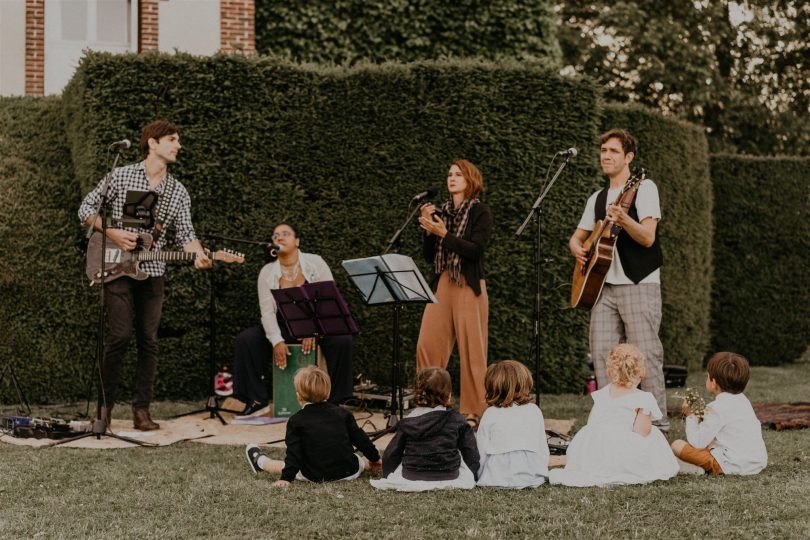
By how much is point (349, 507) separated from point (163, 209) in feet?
Answer: 12.1

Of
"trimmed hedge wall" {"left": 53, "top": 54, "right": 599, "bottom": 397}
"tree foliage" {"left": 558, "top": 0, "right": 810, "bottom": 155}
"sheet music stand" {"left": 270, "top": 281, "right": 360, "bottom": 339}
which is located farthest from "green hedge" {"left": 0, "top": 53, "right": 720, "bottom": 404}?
"tree foliage" {"left": 558, "top": 0, "right": 810, "bottom": 155}

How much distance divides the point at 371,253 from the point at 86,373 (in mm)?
3033

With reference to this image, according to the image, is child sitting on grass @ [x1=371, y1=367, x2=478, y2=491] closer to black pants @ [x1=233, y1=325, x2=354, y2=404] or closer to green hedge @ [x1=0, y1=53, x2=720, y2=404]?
black pants @ [x1=233, y1=325, x2=354, y2=404]

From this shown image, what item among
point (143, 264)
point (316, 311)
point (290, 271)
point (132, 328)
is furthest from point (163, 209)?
point (316, 311)

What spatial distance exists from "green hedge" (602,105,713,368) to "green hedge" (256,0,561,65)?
194 cm

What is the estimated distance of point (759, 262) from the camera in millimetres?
13883

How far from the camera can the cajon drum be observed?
8562mm

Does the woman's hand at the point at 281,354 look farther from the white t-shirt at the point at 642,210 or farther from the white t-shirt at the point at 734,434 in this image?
the white t-shirt at the point at 734,434

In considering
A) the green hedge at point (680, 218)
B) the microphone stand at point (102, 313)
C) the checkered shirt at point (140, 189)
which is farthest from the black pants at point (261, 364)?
the green hedge at point (680, 218)

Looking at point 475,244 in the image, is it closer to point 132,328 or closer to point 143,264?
point 143,264

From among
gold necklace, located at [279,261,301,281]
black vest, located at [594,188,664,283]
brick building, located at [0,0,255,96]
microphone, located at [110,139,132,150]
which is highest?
brick building, located at [0,0,255,96]

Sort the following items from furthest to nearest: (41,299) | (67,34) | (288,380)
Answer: (67,34)
(41,299)
(288,380)

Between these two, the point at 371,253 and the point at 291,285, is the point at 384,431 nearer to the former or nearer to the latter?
the point at 291,285

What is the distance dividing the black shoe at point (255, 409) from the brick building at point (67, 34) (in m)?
5.76
